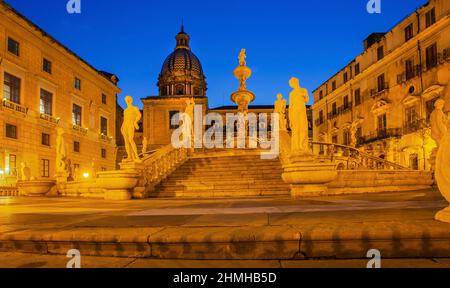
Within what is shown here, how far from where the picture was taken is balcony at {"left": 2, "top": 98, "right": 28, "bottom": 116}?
79.8ft

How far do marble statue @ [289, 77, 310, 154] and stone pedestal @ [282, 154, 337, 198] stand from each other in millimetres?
428

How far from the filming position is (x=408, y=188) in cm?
1111

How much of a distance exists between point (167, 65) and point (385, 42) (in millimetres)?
51071

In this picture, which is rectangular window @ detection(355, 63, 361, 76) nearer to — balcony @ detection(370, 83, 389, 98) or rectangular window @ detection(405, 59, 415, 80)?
balcony @ detection(370, 83, 389, 98)

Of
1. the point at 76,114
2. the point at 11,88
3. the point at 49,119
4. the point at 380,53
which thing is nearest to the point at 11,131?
the point at 11,88

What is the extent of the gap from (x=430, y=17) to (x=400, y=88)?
21.3 ft

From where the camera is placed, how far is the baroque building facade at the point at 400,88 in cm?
2592

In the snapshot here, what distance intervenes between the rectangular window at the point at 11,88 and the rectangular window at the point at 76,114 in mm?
7725

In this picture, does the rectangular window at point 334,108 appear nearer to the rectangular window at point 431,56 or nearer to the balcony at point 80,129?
the rectangular window at point 431,56

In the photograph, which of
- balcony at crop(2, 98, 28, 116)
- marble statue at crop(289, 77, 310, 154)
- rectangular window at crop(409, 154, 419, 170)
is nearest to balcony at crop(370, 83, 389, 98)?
rectangular window at crop(409, 154, 419, 170)

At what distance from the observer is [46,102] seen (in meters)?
29.7

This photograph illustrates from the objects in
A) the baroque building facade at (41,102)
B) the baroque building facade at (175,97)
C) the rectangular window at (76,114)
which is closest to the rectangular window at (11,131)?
the baroque building facade at (41,102)
